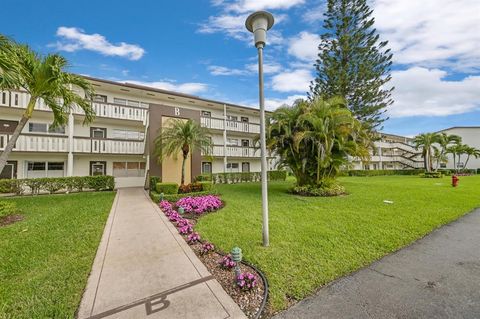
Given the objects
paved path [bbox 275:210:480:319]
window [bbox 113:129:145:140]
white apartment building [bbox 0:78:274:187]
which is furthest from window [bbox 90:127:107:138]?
paved path [bbox 275:210:480:319]

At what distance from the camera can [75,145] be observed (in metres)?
14.5

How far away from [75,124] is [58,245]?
48.7ft

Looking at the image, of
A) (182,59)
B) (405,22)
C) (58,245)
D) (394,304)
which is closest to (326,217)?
(394,304)

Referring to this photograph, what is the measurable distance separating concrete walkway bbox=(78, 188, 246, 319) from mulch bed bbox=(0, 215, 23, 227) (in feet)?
12.8

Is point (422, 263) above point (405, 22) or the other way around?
the other way around

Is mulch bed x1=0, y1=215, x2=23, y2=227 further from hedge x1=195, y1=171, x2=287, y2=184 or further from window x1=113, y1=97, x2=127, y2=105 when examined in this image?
window x1=113, y1=97, x2=127, y2=105

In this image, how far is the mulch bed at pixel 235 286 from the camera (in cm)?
281

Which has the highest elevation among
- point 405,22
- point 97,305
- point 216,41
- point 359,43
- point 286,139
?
point 359,43

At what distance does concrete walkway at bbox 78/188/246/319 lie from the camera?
2.71 m

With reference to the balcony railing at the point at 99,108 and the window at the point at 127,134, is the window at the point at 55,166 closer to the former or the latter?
the balcony railing at the point at 99,108

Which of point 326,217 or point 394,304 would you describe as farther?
point 326,217

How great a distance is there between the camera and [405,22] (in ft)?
34.7

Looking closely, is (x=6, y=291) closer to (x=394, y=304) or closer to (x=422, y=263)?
(x=394, y=304)

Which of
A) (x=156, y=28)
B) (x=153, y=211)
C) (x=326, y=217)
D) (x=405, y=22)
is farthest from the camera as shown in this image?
(x=156, y=28)
